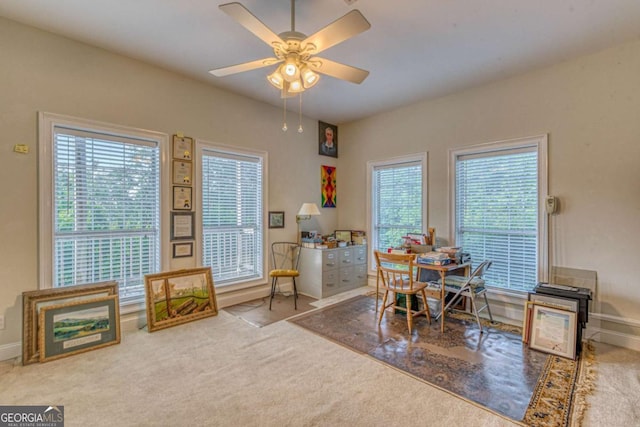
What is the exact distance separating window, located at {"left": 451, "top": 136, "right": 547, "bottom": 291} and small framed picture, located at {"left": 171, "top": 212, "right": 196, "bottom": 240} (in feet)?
11.0

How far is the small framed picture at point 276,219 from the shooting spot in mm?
4312

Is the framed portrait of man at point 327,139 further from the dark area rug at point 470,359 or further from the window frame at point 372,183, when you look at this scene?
the dark area rug at point 470,359

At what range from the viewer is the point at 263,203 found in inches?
166

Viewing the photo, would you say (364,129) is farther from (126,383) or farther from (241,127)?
(126,383)

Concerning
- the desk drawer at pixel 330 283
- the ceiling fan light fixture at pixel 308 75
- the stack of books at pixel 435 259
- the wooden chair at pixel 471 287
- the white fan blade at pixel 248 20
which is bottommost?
the desk drawer at pixel 330 283

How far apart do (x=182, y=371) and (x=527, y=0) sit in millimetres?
3823

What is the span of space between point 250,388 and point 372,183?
3.52 m

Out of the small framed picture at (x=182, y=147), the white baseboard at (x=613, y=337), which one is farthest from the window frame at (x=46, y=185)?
the white baseboard at (x=613, y=337)

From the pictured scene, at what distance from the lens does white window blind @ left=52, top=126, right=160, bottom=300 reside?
274 cm

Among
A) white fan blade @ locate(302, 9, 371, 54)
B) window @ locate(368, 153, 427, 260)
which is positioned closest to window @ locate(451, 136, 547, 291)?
window @ locate(368, 153, 427, 260)

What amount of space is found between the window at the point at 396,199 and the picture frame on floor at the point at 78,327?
11.7 feet

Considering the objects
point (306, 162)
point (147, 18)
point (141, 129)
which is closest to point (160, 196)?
point (141, 129)

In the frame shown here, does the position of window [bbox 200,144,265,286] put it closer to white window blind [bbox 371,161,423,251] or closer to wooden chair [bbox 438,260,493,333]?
white window blind [bbox 371,161,423,251]

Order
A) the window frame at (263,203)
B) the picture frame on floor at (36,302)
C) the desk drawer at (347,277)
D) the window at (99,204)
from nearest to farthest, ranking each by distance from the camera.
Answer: the picture frame on floor at (36,302) → the window at (99,204) → the window frame at (263,203) → the desk drawer at (347,277)
